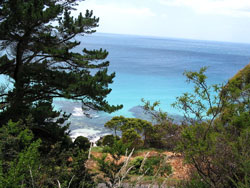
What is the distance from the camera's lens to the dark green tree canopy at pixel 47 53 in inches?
278

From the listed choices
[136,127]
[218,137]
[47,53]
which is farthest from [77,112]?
[218,137]

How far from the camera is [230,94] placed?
4480mm

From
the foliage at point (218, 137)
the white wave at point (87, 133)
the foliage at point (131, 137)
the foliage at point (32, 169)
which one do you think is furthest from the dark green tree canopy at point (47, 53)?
the white wave at point (87, 133)

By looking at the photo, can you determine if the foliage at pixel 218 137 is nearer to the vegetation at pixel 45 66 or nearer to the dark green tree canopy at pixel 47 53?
the vegetation at pixel 45 66

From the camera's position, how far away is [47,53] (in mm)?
8312

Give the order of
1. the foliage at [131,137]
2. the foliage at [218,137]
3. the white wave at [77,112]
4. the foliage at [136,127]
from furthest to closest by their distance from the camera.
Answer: the white wave at [77,112] < the foliage at [136,127] < the foliage at [131,137] < the foliage at [218,137]

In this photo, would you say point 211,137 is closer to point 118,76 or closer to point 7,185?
point 7,185

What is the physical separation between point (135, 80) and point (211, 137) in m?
41.5

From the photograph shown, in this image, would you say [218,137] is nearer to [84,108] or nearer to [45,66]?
[84,108]

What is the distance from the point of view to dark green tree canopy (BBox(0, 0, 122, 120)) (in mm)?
7070

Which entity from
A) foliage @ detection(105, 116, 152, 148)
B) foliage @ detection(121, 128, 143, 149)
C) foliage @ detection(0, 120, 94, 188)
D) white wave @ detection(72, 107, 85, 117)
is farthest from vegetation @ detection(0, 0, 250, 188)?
white wave @ detection(72, 107, 85, 117)

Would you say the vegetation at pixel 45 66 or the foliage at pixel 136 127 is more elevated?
the vegetation at pixel 45 66

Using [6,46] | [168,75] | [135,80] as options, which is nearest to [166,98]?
[135,80]

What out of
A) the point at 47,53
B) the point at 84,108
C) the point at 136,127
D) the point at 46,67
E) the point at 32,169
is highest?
the point at 47,53
